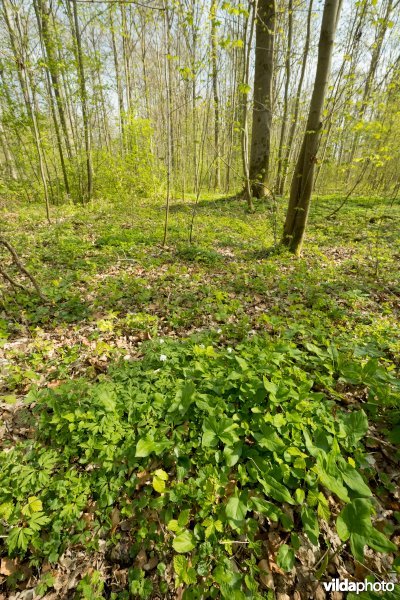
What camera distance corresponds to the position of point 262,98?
8.40 meters

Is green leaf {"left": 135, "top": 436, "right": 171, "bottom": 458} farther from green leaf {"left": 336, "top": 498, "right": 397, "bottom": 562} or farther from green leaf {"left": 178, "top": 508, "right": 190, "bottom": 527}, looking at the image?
green leaf {"left": 336, "top": 498, "right": 397, "bottom": 562}

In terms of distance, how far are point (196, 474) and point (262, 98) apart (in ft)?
33.6

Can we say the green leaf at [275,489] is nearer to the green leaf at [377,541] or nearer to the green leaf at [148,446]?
the green leaf at [377,541]

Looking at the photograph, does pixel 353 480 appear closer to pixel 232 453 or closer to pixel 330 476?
pixel 330 476

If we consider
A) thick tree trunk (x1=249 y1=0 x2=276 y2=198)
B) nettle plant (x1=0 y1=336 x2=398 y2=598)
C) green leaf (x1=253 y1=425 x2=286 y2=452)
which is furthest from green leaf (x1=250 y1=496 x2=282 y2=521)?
thick tree trunk (x1=249 y1=0 x2=276 y2=198)

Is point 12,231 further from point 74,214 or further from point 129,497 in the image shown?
point 129,497

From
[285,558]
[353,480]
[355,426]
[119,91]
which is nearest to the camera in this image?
[285,558]

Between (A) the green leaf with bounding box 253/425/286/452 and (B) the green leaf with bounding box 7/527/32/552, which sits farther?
(A) the green leaf with bounding box 253/425/286/452

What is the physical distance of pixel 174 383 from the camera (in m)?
2.29

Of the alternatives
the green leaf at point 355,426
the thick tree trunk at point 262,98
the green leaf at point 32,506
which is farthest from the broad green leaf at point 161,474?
the thick tree trunk at point 262,98

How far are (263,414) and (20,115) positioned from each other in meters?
12.2

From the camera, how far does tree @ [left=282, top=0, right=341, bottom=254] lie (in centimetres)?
411

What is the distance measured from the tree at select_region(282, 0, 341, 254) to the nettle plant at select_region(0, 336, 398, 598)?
12.8 feet

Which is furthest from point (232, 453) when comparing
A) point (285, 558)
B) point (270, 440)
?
point (285, 558)
